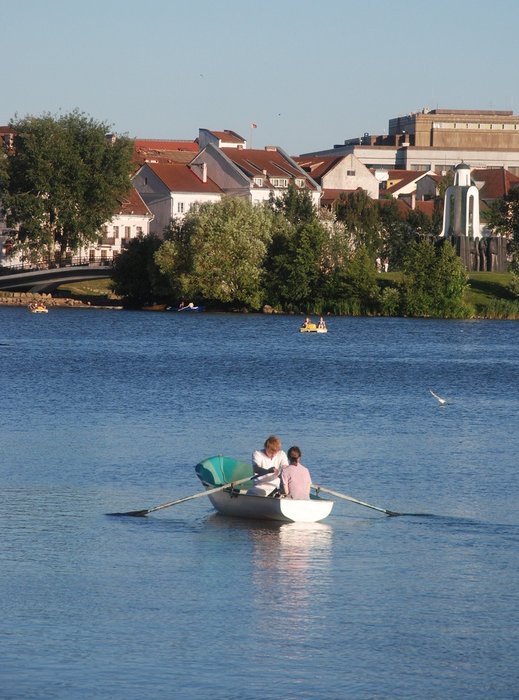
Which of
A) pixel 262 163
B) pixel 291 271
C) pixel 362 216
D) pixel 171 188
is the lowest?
pixel 291 271

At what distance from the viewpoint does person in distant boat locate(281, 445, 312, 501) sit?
1066 inches

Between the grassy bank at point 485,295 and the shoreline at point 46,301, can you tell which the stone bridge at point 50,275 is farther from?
the grassy bank at point 485,295

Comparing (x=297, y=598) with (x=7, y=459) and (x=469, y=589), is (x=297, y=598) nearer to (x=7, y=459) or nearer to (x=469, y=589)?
(x=469, y=589)

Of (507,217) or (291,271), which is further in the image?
(507,217)

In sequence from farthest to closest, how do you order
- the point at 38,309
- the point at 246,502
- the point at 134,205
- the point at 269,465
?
the point at 134,205, the point at 38,309, the point at 246,502, the point at 269,465

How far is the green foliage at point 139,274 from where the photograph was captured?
118m

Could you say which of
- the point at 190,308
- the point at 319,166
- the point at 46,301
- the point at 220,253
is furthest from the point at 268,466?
the point at 319,166

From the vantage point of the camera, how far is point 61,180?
129250 mm

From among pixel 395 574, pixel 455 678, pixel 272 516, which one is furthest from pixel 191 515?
pixel 455 678

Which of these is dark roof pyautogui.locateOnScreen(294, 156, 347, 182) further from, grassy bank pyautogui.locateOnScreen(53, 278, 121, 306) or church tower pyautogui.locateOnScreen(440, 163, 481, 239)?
grassy bank pyautogui.locateOnScreen(53, 278, 121, 306)

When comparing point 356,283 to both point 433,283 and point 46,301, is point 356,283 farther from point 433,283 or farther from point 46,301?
point 46,301

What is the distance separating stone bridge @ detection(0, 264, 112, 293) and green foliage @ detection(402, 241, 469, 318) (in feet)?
88.4

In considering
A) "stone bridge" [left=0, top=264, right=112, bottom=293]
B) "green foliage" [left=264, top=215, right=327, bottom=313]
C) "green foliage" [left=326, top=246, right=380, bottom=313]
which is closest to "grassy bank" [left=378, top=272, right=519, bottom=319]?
"green foliage" [left=326, top=246, right=380, bottom=313]

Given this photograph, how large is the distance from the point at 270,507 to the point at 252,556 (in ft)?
8.24
